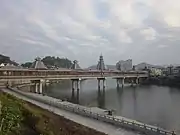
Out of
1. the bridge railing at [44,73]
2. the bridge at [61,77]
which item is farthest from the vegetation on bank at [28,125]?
the bridge railing at [44,73]

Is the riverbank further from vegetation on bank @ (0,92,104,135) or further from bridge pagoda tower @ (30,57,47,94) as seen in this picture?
vegetation on bank @ (0,92,104,135)

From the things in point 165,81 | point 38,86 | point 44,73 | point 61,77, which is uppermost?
point 44,73

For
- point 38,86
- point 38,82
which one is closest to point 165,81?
point 38,86

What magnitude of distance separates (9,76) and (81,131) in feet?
187

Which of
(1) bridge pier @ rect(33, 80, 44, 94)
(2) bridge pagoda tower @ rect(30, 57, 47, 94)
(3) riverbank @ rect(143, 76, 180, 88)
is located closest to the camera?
(1) bridge pier @ rect(33, 80, 44, 94)

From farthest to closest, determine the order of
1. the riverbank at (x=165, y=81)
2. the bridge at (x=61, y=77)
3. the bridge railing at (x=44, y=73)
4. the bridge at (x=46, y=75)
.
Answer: the riverbank at (x=165, y=81) < the bridge at (x=46, y=75) < the bridge railing at (x=44, y=73) < the bridge at (x=61, y=77)

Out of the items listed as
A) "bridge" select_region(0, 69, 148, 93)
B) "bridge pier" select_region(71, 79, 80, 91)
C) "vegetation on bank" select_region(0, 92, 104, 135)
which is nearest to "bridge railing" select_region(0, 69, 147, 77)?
"bridge" select_region(0, 69, 148, 93)

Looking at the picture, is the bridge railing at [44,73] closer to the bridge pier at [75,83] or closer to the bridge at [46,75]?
the bridge at [46,75]

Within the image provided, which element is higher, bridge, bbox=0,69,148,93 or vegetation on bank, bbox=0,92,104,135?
bridge, bbox=0,69,148,93

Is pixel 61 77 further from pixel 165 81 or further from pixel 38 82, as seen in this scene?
pixel 165 81

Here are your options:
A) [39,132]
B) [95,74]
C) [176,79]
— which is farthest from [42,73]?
[176,79]

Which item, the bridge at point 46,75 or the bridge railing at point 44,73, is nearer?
the bridge railing at point 44,73

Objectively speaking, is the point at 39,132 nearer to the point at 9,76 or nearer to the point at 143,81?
the point at 9,76

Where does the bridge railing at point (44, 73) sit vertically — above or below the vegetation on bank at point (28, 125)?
above
